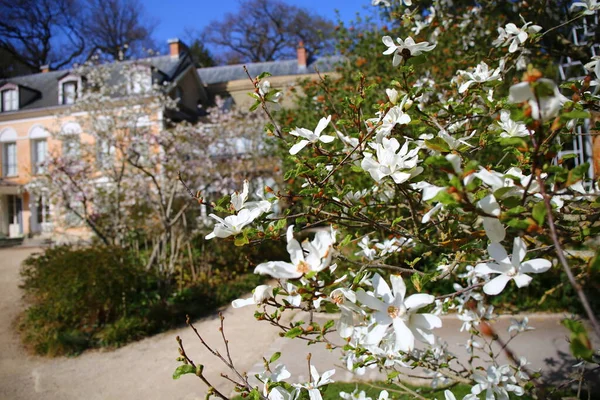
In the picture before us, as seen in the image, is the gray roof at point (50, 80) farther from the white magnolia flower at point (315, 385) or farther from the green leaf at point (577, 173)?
the green leaf at point (577, 173)

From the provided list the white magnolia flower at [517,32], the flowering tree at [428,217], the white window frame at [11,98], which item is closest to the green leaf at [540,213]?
the flowering tree at [428,217]

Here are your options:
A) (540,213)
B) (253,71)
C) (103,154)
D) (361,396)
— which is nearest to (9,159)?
(253,71)

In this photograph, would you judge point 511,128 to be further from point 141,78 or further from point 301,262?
point 141,78

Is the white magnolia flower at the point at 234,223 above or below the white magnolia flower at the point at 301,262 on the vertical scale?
above

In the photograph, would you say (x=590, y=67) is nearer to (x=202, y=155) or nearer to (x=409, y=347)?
(x=409, y=347)

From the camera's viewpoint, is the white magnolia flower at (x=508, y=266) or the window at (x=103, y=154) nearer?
the white magnolia flower at (x=508, y=266)

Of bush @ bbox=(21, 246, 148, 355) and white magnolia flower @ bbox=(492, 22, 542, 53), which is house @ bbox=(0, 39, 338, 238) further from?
white magnolia flower @ bbox=(492, 22, 542, 53)

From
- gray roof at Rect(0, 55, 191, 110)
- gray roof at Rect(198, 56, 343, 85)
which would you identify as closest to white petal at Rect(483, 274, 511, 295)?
gray roof at Rect(0, 55, 191, 110)

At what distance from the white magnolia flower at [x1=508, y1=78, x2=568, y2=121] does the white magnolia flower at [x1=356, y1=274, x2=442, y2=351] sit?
0.42 m

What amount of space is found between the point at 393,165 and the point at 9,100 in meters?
21.1

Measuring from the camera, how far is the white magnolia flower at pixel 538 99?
2.48 ft

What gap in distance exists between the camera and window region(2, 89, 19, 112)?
17500 millimetres

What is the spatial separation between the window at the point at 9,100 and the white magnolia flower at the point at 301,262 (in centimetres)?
2074

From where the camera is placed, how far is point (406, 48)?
1.48m
